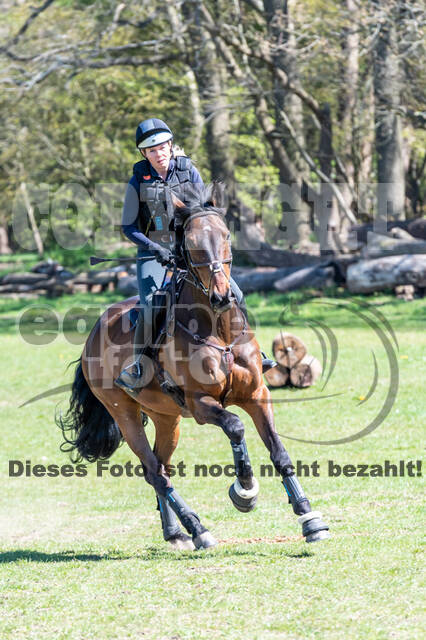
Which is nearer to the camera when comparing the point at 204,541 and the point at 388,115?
the point at 204,541

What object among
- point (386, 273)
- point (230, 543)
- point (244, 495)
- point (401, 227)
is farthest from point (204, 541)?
point (401, 227)

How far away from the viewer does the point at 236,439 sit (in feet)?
22.0

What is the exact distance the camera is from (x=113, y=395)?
8.66m

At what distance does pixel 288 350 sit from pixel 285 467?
27.1 ft

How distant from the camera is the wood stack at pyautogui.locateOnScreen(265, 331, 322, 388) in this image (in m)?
15.1

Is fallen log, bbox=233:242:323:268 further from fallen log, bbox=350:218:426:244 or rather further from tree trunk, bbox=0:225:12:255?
tree trunk, bbox=0:225:12:255

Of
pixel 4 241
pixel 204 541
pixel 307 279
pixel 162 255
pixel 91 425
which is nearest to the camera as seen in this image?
pixel 162 255

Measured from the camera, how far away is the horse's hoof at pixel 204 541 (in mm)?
7461

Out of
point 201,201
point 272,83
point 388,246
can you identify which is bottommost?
point 388,246

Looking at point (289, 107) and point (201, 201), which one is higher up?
point (289, 107)

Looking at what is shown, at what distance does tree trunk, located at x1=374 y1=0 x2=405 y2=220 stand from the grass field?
10.6 metres

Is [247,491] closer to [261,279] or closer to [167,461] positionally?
[167,461]

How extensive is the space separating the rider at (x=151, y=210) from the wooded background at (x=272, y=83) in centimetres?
1559

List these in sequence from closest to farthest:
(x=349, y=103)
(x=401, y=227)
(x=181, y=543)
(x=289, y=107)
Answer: (x=181, y=543) < (x=401, y=227) < (x=349, y=103) < (x=289, y=107)
